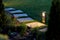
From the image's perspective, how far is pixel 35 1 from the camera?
12.1 m

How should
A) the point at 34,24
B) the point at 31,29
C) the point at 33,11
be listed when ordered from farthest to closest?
the point at 33,11 < the point at 34,24 < the point at 31,29

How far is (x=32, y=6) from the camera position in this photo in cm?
1104

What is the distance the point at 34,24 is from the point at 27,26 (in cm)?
30

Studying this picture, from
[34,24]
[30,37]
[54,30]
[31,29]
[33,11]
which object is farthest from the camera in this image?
[33,11]

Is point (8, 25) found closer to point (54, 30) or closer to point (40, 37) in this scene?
point (40, 37)

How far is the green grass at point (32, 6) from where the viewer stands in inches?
392

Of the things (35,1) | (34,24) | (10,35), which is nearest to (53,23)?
(10,35)

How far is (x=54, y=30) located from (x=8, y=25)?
9.10 feet

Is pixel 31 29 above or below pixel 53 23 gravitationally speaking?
below

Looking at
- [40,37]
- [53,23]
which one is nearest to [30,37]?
[40,37]

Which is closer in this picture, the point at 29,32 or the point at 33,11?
the point at 29,32

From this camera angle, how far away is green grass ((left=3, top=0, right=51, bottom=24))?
9.96 m

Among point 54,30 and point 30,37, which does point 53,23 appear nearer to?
point 54,30

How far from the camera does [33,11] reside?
401 inches
